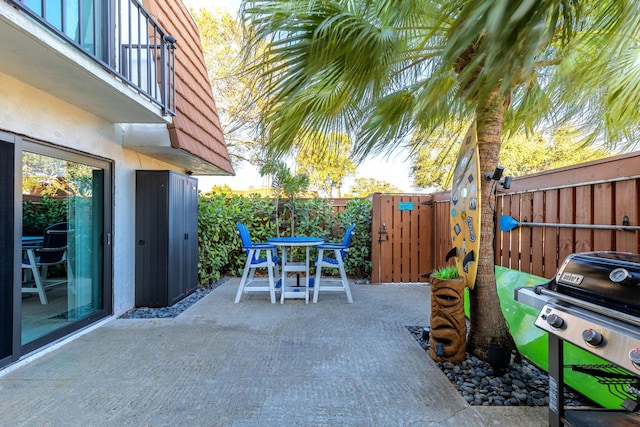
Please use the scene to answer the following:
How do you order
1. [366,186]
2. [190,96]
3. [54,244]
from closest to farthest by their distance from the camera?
1. [54,244]
2. [190,96]
3. [366,186]

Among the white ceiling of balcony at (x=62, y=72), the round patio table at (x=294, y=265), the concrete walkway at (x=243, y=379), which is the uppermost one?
the white ceiling of balcony at (x=62, y=72)

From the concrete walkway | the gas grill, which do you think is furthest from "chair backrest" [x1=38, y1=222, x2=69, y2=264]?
the gas grill

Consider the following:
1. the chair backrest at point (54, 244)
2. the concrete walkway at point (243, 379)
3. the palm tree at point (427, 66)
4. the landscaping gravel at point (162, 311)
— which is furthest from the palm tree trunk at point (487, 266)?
the chair backrest at point (54, 244)

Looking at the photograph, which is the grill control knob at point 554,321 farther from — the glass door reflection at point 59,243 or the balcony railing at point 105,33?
the glass door reflection at point 59,243

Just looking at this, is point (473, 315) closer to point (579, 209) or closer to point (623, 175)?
point (579, 209)

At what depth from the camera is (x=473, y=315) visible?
9.59 ft

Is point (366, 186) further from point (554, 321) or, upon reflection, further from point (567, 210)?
point (554, 321)

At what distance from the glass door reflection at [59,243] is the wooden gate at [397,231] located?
4.42m

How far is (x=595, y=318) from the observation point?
1.28 meters

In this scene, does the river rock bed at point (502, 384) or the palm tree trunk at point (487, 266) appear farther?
the palm tree trunk at point (487, 266)

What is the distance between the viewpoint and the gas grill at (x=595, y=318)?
3.83ft

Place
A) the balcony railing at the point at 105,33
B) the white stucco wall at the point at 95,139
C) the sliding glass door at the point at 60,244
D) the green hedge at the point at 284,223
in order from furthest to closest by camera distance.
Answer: the green hedge at the point at 284,223 → the sliding glass door at the point at 60,244 → the white stucco wall at the point at 95,139 → the balcony railing at the point at 105,33

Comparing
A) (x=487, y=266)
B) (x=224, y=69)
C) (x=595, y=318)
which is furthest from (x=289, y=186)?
(x=224, y=69)

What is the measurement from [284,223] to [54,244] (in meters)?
3.98
